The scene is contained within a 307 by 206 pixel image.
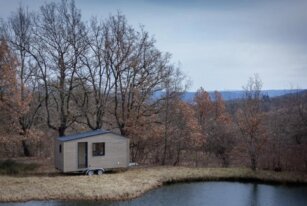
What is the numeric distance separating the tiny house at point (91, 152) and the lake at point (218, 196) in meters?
4.10

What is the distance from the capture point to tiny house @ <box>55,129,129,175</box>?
22.0 meters

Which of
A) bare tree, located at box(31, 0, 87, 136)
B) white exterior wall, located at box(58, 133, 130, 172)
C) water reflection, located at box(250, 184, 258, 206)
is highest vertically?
bare tree, located at box(31, 0, 87, 136)

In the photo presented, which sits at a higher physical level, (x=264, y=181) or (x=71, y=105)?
(x=71, y=105)

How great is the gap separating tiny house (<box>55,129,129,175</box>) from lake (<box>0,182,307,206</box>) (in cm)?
410

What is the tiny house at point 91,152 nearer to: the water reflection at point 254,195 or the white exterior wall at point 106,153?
the white exterior wall at point 106,153

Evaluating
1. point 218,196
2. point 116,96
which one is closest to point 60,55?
point 116,96

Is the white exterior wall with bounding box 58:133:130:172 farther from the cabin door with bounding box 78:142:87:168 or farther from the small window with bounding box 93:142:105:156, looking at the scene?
the cabin door with bounding box 78:142:87:168

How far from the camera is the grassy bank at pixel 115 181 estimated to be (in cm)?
1758

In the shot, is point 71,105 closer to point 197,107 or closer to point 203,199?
point 203,199

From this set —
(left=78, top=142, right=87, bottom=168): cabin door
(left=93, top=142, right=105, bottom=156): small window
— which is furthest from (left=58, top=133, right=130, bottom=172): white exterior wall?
(left=78, top=142, right=87, bottom=168): cabin door

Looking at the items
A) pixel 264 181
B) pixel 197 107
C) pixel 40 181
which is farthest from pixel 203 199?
pixel 197 107

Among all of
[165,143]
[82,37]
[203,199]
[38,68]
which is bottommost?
[203,199]

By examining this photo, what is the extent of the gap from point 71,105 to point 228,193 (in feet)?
47.4

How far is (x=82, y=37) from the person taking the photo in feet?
92.9
